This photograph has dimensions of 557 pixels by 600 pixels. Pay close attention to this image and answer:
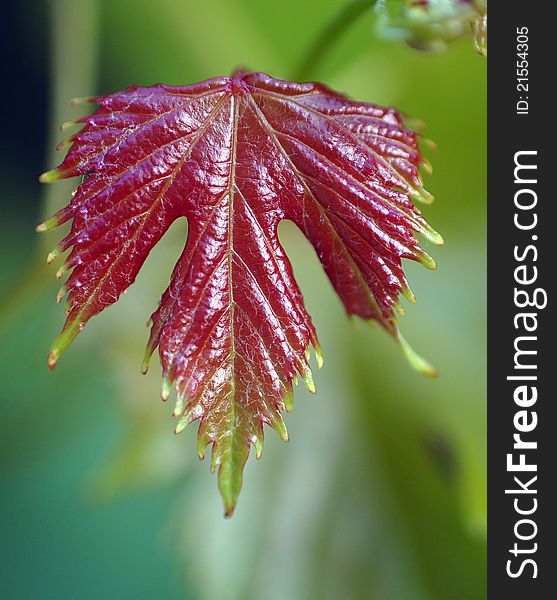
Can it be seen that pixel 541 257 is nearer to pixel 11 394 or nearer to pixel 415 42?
pixel 415 42

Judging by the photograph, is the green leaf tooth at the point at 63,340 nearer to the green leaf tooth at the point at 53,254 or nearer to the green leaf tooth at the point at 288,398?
the green leaf tooth at the point at 53,254

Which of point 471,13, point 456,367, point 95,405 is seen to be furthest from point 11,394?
point 471,13

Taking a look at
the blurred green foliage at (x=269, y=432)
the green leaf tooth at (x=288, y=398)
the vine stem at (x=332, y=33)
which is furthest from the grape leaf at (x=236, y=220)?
the blurred green foliage at (x=269, y=432)

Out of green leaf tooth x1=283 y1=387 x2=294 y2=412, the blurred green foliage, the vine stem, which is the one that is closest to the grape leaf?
green leaf tooth x1=283 y1=387 x2=294 y2=412

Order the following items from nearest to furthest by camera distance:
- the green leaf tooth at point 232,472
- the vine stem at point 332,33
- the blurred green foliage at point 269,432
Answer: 1. the green leaf tooth at point 232,472
2. the vine stem at point 332,33
3. the blurred green foliage at point 269,432

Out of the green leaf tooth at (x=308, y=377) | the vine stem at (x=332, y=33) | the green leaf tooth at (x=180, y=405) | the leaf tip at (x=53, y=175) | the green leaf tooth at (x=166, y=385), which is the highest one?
the vine stem at (x=332, y=33)

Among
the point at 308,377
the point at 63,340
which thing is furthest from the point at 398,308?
the point at 63,340

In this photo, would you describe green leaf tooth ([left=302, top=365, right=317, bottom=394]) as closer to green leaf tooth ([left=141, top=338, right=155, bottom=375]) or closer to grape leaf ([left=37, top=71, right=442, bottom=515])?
grape leaf ([left=37, top=71, right=442, bottom=515])
